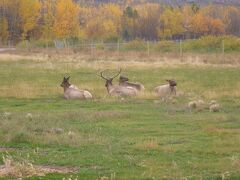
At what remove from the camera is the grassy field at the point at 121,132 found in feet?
41.4

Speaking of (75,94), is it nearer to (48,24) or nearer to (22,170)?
(22,170)

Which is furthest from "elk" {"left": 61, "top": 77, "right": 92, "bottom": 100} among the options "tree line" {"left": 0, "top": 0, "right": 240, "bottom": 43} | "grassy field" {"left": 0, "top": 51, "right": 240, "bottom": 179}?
"tree line" {"left": 0, "top": 0, "right": 240, "bottom": 43}

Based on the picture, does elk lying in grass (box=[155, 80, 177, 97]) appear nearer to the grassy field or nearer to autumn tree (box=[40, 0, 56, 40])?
the grassy field

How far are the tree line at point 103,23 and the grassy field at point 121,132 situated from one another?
223 ft

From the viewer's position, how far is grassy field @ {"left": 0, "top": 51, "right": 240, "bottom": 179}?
1262cm

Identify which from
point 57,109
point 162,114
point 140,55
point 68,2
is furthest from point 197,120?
point 68,2

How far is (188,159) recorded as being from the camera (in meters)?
13.5

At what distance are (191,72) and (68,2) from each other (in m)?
78.1

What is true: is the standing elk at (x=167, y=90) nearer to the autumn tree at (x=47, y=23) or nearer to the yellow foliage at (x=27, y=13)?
the yellow foliage at (x=27, y=13)

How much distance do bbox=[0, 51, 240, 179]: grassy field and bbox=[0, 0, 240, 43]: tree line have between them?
68020 millimetres

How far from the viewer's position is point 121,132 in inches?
683

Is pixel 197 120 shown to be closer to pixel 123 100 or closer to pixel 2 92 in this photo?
pixel 123 100

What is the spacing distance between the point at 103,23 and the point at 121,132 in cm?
12269

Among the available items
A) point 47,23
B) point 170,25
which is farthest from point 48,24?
point 170,25
